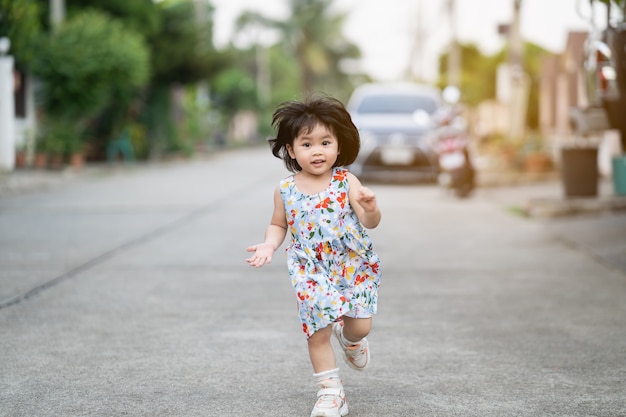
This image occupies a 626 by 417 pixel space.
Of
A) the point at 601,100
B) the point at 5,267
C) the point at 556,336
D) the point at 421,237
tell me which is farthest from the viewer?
the point at 421,237

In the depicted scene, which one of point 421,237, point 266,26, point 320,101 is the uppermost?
point 266,26

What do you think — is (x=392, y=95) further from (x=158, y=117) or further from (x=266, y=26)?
(x=266, y=26)

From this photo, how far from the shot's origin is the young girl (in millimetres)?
4172

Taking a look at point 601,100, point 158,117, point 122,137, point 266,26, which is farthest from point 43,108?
point 266,26

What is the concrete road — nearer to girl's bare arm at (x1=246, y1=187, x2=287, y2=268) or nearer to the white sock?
the white sock

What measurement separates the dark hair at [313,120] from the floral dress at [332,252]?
175 mm

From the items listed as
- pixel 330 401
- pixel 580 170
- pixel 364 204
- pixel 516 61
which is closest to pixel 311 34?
pixel 516 61

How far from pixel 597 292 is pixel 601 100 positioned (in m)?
2.45

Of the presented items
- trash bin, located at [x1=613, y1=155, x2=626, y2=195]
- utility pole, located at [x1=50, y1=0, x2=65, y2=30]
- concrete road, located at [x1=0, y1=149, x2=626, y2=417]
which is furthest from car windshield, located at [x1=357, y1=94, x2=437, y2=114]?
concrete road, located at [x1=0, y1=149, x2=626, y2=417]

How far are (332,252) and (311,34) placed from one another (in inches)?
2655

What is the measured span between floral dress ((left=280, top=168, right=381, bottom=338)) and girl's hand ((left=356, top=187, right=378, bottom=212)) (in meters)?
0.19

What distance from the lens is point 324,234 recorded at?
4207mm

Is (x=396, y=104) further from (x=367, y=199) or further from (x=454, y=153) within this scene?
(x=367, y=199)

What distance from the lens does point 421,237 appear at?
35.6 feet
